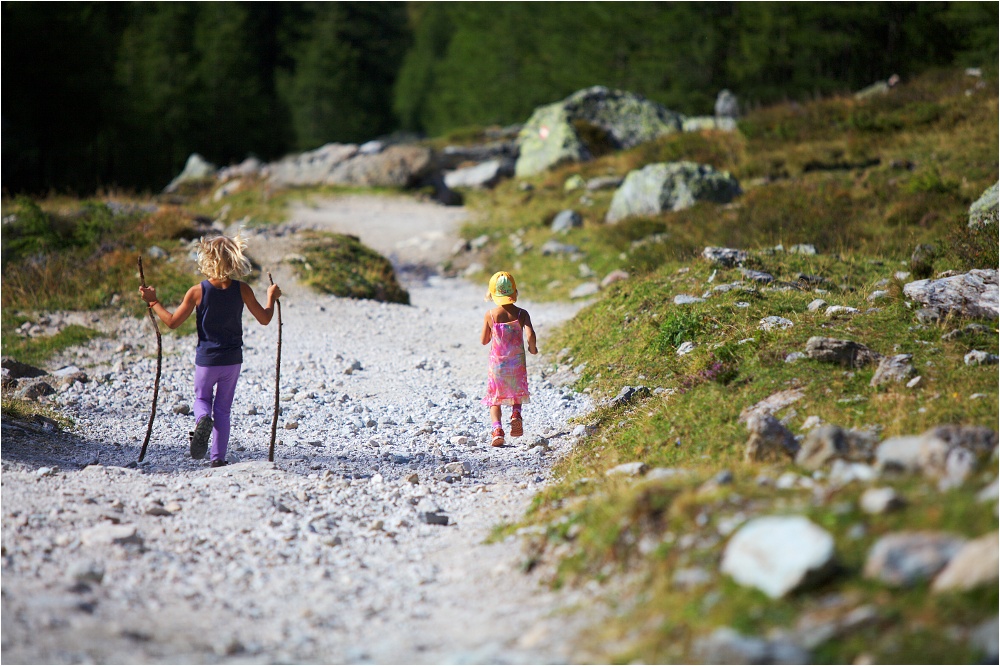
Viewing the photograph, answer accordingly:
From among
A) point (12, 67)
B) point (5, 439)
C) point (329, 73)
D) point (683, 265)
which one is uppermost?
point (329, 73)

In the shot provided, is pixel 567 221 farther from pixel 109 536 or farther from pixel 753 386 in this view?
pixel 109 536

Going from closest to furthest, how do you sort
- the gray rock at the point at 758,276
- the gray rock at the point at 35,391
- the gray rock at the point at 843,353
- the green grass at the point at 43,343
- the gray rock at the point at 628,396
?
the gray rock at the point at 843,353, the gray rock at the point at 628,396, the gray rock at the point at 35,391, the gray rock at the point at 758,276, the green grass at the point at 43,343

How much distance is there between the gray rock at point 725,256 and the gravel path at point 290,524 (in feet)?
9.21

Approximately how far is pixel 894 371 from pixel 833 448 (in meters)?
2.07

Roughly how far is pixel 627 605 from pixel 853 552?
1.00 m

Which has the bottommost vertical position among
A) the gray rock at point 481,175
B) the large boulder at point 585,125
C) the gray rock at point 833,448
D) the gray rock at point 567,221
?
the gray rock at point 833,448

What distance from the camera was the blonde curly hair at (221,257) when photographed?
6219mm

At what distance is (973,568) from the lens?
2.97m

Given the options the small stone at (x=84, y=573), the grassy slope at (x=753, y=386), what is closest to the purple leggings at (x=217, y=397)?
the small stone at (x=84, y=573)

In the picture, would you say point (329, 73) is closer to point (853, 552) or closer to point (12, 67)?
point (12, 67)

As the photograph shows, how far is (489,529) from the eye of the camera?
5.15 m

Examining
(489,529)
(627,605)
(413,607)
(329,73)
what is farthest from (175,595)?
(329,73)

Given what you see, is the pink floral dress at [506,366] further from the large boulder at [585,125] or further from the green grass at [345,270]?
the large boulder at [585,125]

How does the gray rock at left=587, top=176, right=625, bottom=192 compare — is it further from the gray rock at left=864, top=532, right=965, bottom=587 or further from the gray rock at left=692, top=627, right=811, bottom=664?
the gray rock at left=692, top=627, right=811, bottom=664
